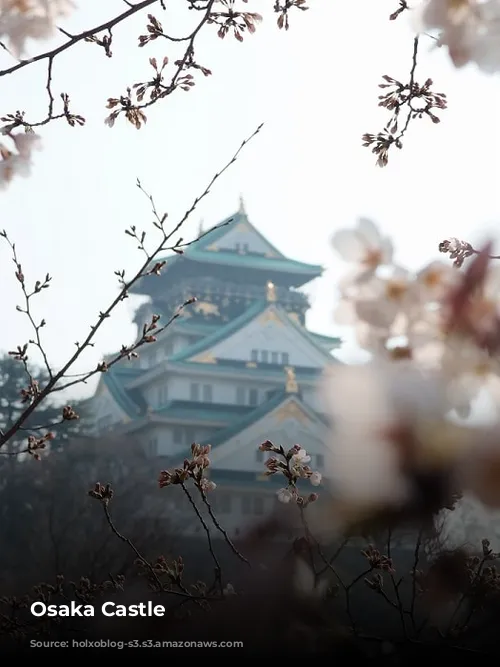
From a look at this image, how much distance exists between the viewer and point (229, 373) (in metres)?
10.9

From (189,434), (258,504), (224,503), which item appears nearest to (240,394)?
(189,434)

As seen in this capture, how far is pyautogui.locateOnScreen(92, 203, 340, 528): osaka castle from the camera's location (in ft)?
30.9

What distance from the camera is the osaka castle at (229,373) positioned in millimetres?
9414

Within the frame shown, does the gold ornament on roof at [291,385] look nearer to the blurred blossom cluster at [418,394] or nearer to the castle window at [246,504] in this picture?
the castle window at [246,504]

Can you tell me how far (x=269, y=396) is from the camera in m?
10.3

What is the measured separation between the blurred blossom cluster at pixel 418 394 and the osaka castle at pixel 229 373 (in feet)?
24.3

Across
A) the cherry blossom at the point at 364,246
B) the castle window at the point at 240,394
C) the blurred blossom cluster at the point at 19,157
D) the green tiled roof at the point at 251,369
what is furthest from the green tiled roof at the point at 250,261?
the cherry blossom at the point at 364,246

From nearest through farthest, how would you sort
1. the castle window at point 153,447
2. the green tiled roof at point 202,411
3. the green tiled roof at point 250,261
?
1. the castle window at point 153,447
2. the green tiled roof at point 202,411
3. the green tiled roof at point 250,261

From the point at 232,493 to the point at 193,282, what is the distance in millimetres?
4294

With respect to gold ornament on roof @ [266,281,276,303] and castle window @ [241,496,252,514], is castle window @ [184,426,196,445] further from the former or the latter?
gold ornament on roof @ [266,281,276,303]

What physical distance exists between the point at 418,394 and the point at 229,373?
10.7 meters

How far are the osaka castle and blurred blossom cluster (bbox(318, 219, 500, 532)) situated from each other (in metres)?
7.41

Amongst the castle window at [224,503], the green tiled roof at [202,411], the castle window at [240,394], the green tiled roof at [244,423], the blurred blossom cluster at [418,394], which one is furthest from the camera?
the castle window at [240,394]

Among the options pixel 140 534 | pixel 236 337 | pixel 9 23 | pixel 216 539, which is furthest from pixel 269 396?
pixel 9 23
